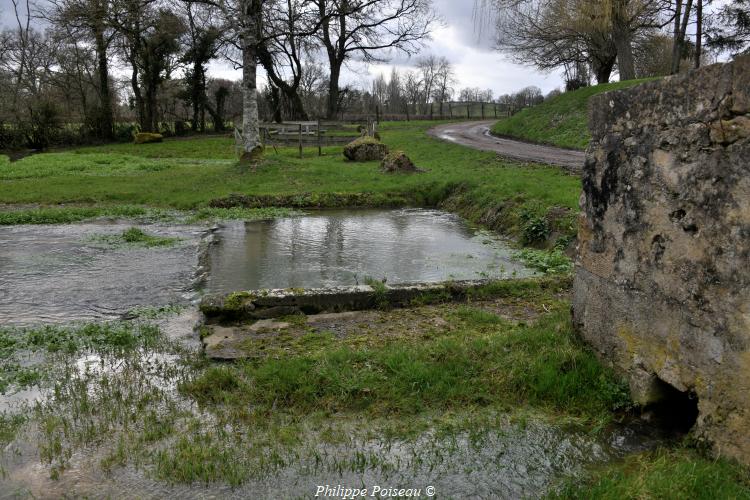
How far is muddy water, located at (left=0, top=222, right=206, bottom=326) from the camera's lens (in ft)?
23.2

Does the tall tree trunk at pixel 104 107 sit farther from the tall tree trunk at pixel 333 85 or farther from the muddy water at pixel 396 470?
the muddy water at pixel 396 470

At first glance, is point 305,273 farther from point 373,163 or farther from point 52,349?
point 373,163

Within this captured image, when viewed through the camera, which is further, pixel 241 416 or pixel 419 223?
pixel 419 223

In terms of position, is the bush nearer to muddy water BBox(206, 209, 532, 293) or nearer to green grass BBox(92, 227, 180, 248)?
muddy water BBox(206, 209, 532, 293)

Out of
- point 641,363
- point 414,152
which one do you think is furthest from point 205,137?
point 641,363

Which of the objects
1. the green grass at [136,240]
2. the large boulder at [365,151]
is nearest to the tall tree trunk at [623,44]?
the large boulder at [365,151]

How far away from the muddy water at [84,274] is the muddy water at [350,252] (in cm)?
57

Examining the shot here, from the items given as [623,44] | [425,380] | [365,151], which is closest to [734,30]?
[623,44]

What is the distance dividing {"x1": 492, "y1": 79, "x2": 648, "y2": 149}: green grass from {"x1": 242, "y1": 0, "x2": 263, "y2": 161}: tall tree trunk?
12.9m

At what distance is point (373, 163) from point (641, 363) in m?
17.8

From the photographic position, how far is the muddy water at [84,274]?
23.2 ft

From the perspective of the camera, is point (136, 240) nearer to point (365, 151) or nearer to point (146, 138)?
point (365, 151)

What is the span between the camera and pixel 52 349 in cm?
567

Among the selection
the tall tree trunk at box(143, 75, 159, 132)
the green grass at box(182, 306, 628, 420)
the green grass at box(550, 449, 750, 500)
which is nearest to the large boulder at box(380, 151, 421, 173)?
the green grass at box(182, 306, 628, 420)
